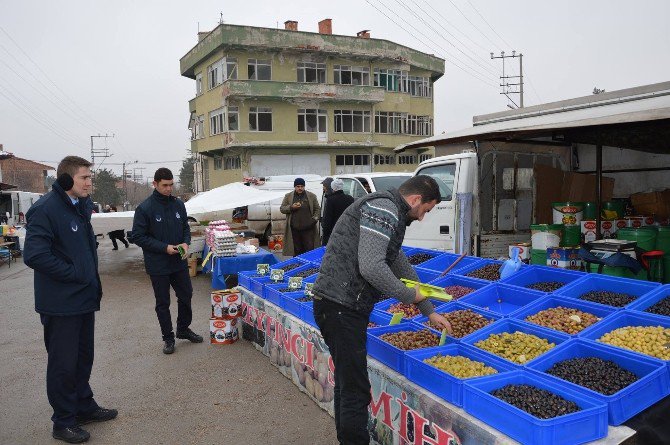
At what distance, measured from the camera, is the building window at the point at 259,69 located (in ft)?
111

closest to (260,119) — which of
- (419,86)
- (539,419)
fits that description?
(419,86)

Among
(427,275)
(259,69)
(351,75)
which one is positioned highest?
(351,75)

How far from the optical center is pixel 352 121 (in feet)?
121

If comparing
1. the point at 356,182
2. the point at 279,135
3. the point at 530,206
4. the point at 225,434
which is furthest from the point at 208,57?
the point at 225,434

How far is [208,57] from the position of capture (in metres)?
35.6

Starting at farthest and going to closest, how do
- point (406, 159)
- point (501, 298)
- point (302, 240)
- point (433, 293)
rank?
point (406, 159)
point (302, 240)
point (501, 298)
point (433, 293)

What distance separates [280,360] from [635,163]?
5.56 meters

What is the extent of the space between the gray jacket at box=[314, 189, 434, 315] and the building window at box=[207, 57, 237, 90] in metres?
32.8

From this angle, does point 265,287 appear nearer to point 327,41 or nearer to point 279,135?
point 279,135

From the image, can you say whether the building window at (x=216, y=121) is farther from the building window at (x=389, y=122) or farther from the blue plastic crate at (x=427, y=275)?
the blue plastic crate at (x=427, y=275)

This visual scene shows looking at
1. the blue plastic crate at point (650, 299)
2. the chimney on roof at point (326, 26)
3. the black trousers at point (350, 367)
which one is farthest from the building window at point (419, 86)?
the black trousers at point (350, 367)

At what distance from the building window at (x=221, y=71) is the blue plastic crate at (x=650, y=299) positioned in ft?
108

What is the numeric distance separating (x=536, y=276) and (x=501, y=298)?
524 millimetres

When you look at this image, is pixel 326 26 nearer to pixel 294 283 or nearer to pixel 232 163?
pixel 232 163
